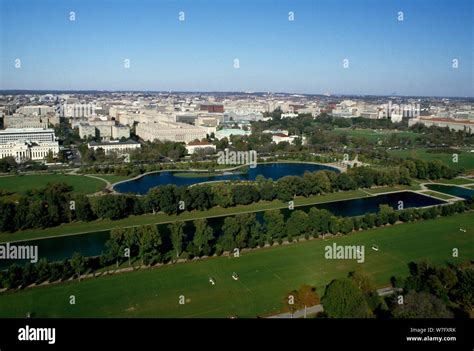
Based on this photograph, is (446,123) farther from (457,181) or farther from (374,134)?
(457,181)

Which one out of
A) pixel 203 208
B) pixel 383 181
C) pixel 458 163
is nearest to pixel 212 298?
pixel 203 208

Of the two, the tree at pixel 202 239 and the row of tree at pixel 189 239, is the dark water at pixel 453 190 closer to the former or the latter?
the row of tree at pixel 189 239

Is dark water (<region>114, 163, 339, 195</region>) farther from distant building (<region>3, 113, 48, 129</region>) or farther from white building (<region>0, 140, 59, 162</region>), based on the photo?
distant building (<region>3, 113, 48, 129</region>)

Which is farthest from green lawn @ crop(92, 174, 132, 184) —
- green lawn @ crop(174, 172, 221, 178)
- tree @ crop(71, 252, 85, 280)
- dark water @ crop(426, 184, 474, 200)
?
dark water @ crop(426, 184, 474, 200)

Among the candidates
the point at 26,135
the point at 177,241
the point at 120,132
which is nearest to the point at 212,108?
the point at 120,132

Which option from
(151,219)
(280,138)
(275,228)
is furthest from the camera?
(280,138)

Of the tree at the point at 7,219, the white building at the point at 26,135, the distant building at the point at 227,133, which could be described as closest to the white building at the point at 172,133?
the distant building at the point at 227,133

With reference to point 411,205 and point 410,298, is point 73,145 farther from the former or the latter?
point 410,298
